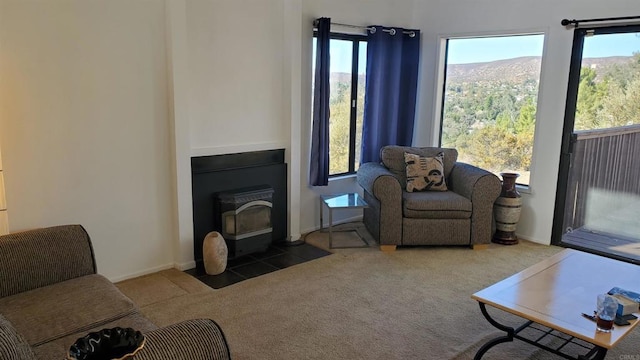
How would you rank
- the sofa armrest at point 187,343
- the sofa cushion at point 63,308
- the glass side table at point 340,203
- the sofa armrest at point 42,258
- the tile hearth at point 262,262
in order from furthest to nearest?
the glass side table at point 340,203, the tile hearth at point 262,262, the sofa armrest at point 42,258, the sofa cushion at point 63,308, the sofa armrest at point 187,343

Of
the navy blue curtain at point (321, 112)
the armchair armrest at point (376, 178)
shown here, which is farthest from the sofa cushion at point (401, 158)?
the navy blue curtain at point (321, 112)

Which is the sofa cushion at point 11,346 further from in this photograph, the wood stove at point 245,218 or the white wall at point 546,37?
the white wall at point 546,37

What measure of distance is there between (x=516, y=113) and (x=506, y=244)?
1318mm

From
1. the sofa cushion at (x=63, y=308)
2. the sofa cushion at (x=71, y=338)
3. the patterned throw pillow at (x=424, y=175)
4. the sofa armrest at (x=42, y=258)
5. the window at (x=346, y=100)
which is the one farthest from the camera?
the window at (x=346, y=100)

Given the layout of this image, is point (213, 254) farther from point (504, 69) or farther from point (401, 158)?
point (504, 69)

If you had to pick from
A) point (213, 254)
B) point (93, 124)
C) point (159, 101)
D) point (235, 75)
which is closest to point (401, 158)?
point (235, 75)

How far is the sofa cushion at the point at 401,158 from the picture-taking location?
494 cm

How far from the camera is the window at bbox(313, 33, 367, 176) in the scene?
5047 mm

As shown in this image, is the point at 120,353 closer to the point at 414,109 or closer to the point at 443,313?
the point at 443,313

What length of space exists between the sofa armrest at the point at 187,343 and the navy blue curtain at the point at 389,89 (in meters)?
3.69

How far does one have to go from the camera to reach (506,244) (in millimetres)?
4672

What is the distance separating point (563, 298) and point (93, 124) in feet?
10.1

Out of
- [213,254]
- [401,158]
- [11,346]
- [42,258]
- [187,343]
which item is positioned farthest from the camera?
[401,158]

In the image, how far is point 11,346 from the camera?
4.84 feet
